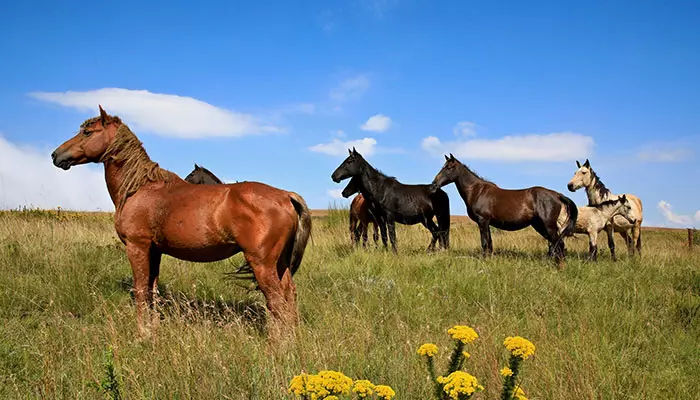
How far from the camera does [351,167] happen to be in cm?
1188

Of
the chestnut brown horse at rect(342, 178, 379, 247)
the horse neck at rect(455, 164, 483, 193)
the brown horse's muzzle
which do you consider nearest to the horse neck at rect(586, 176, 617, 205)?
the horse neck at rect(455, 164, 483, 193)

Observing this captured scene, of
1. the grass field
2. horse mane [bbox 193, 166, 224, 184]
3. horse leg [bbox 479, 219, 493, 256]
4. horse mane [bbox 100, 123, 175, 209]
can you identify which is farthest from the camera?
horse leg [bbox 479, 219, 493, 256]

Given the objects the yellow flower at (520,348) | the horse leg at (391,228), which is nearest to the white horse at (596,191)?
the horse leg at (391,228)

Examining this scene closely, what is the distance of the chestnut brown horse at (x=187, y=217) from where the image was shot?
16.4 feet

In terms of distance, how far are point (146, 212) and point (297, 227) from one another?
163 cm

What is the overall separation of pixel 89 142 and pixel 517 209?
8126mm

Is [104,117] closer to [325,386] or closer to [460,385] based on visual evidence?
[325,386]

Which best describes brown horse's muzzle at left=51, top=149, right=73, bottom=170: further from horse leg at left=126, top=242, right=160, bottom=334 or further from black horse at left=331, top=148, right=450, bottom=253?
black horse at left=331, top=148, right=450, bottom=253

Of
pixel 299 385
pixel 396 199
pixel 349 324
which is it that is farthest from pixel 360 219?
pixel 299 385

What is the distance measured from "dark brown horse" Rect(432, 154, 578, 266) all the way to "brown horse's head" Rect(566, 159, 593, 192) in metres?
2.06

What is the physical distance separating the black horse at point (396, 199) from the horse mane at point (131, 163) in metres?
6.47

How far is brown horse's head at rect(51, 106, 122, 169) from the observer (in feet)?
18.8

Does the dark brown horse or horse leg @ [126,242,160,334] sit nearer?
horse leg @ [126,242,160,334]

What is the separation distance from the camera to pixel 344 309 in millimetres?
5750
